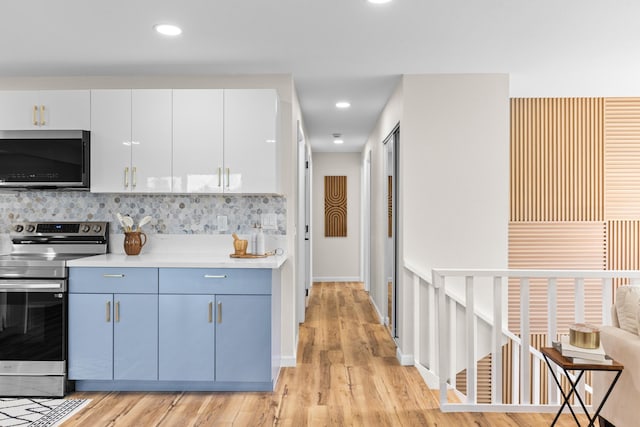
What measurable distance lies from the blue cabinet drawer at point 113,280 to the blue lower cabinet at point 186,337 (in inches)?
5.6

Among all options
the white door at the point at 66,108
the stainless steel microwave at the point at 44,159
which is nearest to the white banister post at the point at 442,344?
the stainless steel microwave at the point at 44,159

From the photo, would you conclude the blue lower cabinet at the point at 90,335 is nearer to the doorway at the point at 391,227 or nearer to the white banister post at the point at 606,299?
the doorway at the point at 391,227

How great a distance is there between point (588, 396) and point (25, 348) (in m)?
4.69

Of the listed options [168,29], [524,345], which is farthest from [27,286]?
[524,345]

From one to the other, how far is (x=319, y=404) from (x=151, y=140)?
7.21ft

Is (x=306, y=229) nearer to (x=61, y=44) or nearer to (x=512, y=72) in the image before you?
(x=512, y=72)

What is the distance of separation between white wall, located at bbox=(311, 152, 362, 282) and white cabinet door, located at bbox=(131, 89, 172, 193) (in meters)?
5.17

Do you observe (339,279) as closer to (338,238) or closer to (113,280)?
(338,238)

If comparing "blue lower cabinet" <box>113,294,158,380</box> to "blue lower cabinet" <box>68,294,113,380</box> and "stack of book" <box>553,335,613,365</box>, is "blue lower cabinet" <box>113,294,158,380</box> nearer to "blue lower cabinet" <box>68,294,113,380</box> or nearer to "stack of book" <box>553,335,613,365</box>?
"blue lower cabinet" <box>68,294,113,380</box>

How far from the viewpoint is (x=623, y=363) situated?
2.36 metres

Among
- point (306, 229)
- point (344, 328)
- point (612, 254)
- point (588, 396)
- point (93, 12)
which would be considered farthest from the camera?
point (306, 229)

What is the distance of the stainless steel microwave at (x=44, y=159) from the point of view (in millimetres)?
3613

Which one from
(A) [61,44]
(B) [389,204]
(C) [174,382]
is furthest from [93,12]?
(B) [389,204]

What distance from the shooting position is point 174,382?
131 inches
